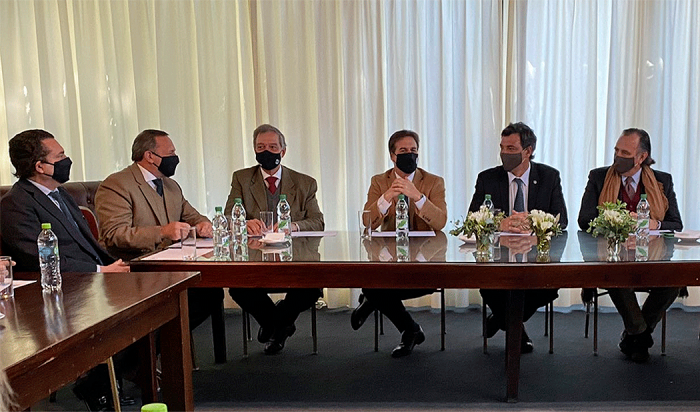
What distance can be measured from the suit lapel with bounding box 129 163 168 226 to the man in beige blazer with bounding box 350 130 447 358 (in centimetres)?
114

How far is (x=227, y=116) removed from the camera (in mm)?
4766

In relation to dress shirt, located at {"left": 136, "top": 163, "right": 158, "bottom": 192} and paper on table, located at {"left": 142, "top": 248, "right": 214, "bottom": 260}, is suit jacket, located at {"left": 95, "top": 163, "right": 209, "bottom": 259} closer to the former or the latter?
dress shirt, located at {"left": 136, "top": 163, "right": 158, "bottom": 192}

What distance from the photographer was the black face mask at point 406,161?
147 inches

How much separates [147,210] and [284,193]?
792 mm

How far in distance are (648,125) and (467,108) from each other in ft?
3.96

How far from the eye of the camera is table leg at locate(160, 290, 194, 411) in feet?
7.51

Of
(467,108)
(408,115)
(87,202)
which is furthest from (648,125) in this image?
(87,202)

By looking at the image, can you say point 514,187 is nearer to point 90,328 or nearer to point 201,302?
point 201,302

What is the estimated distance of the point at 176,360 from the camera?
7.53ft

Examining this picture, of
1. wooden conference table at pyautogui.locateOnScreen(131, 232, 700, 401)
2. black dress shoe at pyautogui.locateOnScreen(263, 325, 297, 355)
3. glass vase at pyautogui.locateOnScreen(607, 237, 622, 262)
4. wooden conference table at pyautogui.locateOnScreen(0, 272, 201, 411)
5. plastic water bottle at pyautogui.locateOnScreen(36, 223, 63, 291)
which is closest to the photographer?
wooden conference table at pyautogui.locateOnScreen(0, 272, 201, 411)


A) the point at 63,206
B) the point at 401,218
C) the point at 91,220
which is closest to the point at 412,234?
the point at 401,218

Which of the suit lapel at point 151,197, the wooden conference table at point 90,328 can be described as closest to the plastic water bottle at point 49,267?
the wooden conference table at point 90,328

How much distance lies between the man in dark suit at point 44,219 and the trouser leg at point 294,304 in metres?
0.99

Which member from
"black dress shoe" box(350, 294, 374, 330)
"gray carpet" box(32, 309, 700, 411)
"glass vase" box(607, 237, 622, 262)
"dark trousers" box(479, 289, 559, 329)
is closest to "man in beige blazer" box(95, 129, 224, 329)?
"gray carpet" box(32, 309, 700, 411)
